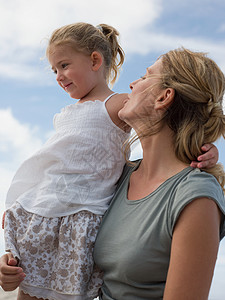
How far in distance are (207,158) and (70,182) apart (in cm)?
69

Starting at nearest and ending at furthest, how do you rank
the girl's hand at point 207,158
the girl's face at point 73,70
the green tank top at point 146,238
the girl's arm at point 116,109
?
the green tank top at point 146,238
the girl's hand at point 207,158
the girl's arm at point 116,109
the girl's face at point 73,70

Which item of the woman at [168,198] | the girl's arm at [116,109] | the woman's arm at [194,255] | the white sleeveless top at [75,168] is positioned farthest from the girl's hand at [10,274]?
the girl's arm at [116,109]

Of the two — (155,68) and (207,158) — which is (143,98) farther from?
(207,158)

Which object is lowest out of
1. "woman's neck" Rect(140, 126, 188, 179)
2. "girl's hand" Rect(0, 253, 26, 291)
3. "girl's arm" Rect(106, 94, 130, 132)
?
"girl's hand" Rect(0, 253, 26, 291)

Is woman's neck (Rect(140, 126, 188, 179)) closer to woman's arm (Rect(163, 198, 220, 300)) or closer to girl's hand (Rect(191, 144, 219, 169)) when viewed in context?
girl's hand (Rect(191, 144, 219, 169))

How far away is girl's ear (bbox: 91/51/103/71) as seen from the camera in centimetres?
233

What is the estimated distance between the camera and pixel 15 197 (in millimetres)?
2164

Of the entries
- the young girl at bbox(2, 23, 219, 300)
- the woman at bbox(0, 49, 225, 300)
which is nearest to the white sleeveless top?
the young girl at bbox(2, 23, 219, 300)

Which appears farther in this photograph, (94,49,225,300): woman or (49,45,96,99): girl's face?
(49,45,96,99): girl's face

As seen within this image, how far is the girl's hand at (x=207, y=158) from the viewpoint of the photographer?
1822mm

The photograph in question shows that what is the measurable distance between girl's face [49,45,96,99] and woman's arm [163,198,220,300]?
103cm

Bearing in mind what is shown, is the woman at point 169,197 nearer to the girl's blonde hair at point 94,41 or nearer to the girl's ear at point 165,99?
the girl's ear at point 165,99

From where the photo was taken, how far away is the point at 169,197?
1753 mm

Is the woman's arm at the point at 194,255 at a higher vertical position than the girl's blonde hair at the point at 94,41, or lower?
lower
